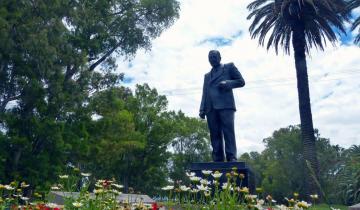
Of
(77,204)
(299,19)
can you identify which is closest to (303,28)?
(299,19)

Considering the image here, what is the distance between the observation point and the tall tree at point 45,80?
16766 mm

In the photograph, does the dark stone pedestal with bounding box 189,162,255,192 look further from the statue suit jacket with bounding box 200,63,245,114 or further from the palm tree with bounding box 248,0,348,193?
the palm tree with bounding box 248,0,348,193

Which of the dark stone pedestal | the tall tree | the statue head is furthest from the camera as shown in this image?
the tall tree

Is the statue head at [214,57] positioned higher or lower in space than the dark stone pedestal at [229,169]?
higher

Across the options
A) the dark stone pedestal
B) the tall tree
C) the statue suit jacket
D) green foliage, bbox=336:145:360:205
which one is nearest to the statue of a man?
the statue suit jacket

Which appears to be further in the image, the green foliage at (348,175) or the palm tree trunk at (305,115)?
the palm tree trunk at (305,115)

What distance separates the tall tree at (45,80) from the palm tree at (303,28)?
7.70 meters

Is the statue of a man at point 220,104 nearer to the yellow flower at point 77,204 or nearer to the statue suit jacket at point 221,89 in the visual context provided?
the statue suit jacket at point 221,89

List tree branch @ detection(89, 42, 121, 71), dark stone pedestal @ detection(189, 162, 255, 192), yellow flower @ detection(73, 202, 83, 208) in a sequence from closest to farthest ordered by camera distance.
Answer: yellow flower @ detection(73, 202, 83, 208) < dark stone pedestal @ detection(189, 162, 255, 192) < tree branch @ detection(89, 42, 121, 71)

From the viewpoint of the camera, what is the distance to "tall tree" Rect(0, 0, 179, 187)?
16766 millimetres

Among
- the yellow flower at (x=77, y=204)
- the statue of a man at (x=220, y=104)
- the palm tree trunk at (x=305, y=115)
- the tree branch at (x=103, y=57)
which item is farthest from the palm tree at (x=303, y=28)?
the yellow flower at (x=77, y=204)

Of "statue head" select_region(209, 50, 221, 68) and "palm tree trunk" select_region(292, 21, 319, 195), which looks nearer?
"statue head" select_region(209, 50, 221, 68)

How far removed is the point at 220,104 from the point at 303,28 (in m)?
14.8

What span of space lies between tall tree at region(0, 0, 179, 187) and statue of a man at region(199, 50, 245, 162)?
9654 mm
